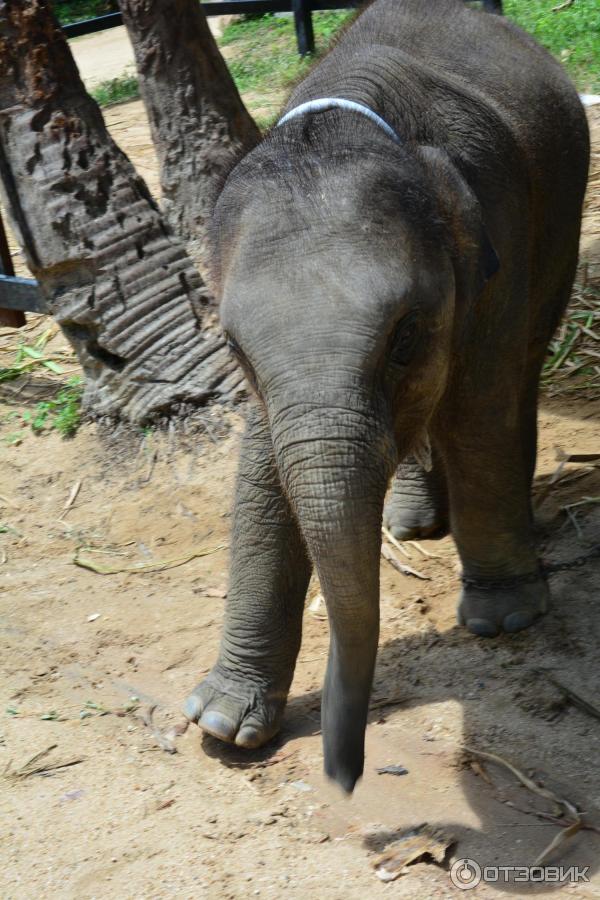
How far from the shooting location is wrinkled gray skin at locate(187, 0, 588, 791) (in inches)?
99.7

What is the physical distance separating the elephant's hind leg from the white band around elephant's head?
5.90ft

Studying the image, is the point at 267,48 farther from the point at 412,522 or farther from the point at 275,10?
the point at 412,522

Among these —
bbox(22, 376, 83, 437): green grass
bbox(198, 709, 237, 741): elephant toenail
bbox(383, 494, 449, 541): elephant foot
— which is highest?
bbox(198, 709, 237, 741): elephant toenail

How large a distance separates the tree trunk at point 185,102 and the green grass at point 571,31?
3.12 metres

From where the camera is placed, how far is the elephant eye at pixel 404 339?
106 inches

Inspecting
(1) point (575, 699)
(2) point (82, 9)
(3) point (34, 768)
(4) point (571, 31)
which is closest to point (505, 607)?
(1) point (575, 699)

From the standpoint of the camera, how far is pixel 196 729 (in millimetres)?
3635

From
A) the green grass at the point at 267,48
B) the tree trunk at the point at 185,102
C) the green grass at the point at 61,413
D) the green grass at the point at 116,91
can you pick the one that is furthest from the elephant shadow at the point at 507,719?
the green grass at the point at 116,91

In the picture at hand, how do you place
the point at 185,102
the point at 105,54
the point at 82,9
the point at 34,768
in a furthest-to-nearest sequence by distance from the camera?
the point at 82,9
the point at 105,54
the point at 185,102
the point at 34,768

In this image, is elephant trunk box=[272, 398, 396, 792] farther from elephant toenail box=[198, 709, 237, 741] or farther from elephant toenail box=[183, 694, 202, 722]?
elephant toenail box=[183, 694, 202, 722]

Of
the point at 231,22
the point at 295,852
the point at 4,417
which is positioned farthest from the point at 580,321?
the point at 231,22

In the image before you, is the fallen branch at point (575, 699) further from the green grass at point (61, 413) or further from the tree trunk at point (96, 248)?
the green grass at point (61, 413)

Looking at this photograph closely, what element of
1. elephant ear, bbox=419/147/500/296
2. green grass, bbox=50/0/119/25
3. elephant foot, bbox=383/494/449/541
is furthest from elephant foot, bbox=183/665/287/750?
green grass, bbox=50/0/119/25

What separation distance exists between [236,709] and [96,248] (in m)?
2.41
